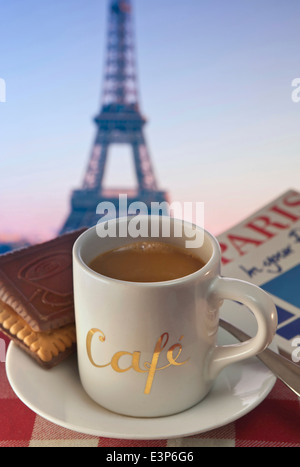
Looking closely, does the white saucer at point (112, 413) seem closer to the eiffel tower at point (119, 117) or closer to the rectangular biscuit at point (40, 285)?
the rectangular biscuit at point (40, 285)

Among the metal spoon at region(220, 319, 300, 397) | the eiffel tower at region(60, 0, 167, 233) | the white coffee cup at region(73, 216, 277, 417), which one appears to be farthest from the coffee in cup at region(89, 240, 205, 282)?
the eiffel tower at region(60, 0, 167, 233)

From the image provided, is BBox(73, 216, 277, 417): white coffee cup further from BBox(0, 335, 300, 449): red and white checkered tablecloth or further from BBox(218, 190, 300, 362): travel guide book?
BBox(218, 190, 300, 362): travel guide book

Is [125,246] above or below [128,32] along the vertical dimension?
below

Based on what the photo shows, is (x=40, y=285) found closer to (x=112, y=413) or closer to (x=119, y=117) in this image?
(x=112, y=413)

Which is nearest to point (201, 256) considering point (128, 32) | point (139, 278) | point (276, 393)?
point (139, 278)

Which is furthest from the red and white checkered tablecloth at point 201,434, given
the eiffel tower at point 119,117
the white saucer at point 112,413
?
the eiffel tower at point 119,117

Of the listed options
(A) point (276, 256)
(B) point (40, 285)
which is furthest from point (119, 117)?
(B) point (40, 285)

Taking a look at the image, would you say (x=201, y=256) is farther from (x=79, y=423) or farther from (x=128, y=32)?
(x=128, y=32)
